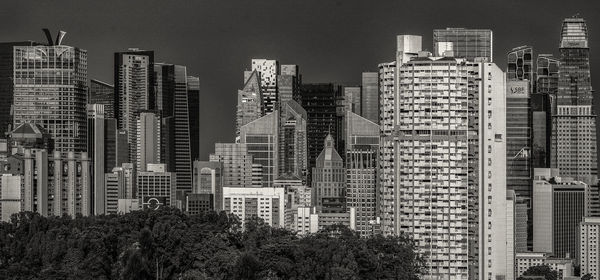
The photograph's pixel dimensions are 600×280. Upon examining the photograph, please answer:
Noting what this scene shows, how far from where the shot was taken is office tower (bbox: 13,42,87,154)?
5600 cm

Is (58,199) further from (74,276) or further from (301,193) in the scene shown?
(74,276)

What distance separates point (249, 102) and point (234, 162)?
15.7 ft

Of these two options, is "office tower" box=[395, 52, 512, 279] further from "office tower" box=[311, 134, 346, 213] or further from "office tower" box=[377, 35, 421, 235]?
"office tower" box=[311, 134, 346, 213]

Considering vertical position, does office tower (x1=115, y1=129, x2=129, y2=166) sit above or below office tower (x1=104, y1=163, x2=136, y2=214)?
above

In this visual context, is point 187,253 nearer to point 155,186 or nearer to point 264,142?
point 155,186

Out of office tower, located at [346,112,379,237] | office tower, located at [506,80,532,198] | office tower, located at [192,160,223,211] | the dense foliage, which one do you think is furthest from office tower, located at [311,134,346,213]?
the dense foliage

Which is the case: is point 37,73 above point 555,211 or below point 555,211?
above

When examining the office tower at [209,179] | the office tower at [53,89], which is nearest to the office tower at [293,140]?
the office tower at [209,179]

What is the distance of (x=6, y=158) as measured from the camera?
47969 millimetres

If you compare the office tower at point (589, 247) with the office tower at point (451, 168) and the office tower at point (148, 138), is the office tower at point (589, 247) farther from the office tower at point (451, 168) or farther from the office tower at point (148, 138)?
the office tower at point (148, 138)

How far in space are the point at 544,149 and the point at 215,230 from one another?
37.1m

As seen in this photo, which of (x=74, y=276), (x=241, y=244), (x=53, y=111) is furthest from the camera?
(x=53, y=111)

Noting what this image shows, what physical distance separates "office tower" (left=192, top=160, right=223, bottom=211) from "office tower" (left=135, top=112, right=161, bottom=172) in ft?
7.52

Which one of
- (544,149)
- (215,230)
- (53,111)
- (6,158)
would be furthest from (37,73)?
(215,230)
